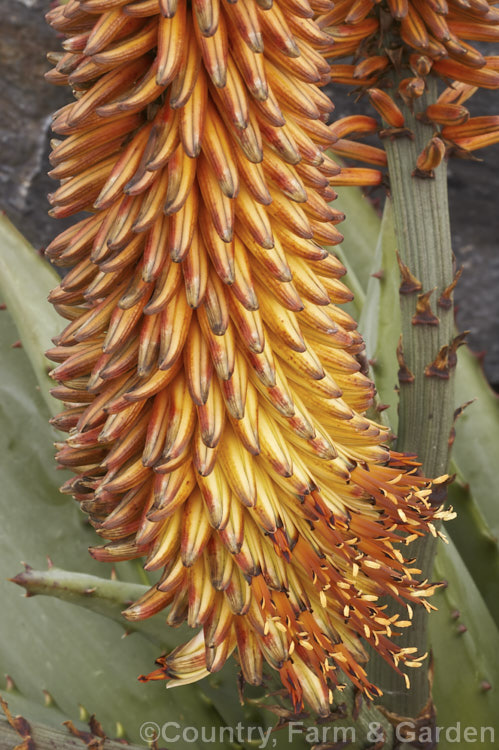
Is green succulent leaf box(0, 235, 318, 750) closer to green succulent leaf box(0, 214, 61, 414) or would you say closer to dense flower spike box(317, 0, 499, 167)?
green succulent leaf box(0, 214, 61, 414)

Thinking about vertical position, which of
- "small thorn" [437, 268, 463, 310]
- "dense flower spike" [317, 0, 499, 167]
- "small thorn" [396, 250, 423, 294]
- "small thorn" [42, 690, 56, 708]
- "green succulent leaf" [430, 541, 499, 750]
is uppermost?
"dense flower spike" [317, 0, 499, 167]

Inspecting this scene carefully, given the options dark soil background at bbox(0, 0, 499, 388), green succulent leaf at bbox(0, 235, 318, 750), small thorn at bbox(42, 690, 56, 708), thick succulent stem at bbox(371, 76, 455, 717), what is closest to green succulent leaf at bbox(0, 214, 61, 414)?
green succulent leaf at bbox(0, 235, 318, 750)

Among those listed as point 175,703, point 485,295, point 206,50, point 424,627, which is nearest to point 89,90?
point 206,50

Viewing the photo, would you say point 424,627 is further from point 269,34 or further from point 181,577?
point 269,34

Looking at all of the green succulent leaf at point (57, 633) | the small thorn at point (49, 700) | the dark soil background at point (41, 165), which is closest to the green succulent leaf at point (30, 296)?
the green succulent leaf at point (57, 633)

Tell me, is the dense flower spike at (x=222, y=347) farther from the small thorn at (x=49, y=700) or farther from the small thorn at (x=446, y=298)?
the small thorn at (x=49, y=700)

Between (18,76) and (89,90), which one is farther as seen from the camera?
(18,76)

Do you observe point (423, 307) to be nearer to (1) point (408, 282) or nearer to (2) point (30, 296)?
(1) point (408, 282)
